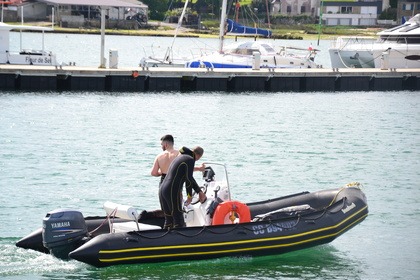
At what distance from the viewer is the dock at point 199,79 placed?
4609 centimetres

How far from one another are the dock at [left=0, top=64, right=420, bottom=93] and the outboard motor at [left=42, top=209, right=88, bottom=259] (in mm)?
28636

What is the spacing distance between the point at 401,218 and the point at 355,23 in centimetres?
11463

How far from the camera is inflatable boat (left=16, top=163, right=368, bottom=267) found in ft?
57.1

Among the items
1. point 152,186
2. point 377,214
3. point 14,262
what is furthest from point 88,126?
point 14,262

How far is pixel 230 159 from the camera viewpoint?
31.9 m

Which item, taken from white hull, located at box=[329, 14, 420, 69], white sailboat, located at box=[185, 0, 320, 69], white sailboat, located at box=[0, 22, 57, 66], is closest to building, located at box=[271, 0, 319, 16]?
white hull, located at box=[329, 14, 420, 69]

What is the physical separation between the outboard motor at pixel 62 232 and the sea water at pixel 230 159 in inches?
18.6

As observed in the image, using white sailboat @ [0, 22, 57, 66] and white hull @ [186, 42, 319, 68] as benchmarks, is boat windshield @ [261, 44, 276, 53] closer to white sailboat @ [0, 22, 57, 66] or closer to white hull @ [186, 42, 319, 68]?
white hull @ [186, 42, 319, 68]

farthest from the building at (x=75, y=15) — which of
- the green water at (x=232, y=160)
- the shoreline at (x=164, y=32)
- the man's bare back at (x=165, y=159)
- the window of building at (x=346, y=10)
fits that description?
the man's bare back at (x=165, y=159)

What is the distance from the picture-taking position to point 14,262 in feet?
59.4

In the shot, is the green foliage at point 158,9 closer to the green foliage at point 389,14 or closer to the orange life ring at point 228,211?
the green foliage at point 389,14

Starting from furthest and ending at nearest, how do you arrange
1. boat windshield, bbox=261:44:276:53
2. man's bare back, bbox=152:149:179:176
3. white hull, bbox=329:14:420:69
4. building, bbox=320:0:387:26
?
1. building, bbox=320:0:387:26
2. white hull, bbox=329:14:420:69
3. boat windshield, bbox=261:44:276:53
4. man's bare back, bbox=152:149:179:176

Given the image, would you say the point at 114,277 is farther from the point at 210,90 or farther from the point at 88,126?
the point at 210,90

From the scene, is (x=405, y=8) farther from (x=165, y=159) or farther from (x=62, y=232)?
(x=62, y=232)
